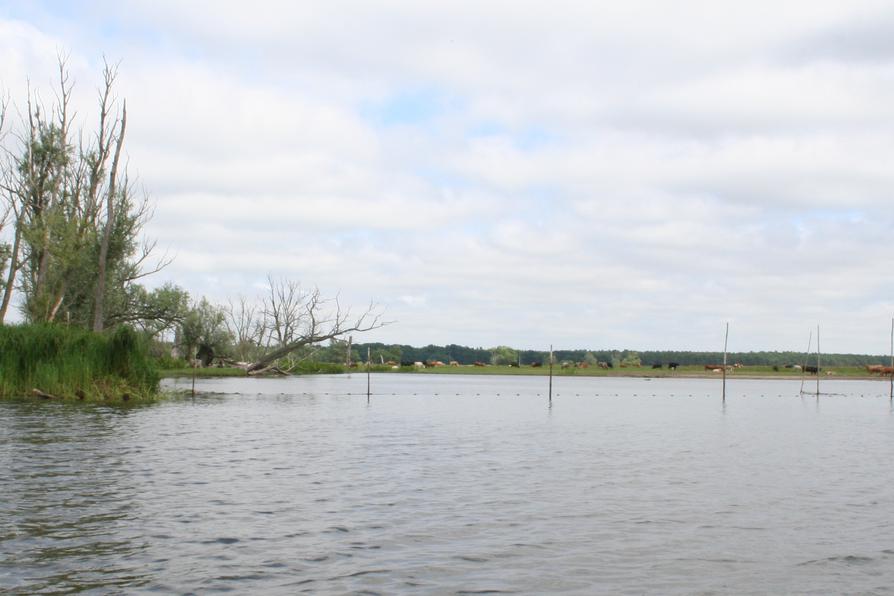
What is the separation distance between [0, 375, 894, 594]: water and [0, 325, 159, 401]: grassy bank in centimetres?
497

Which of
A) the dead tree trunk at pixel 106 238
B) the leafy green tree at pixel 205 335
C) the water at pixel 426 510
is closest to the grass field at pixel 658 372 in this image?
the leafy green tree at pixel 205 335

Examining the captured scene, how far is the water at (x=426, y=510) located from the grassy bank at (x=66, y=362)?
4966 mm

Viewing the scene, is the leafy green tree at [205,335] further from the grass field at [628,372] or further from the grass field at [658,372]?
the grass field at [658,372]

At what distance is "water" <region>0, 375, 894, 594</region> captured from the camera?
12.4 metres

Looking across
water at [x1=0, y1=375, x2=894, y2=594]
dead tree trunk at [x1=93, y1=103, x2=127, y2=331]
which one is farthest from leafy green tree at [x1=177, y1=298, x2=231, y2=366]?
water at [x1=0, y1=375, x2=894, y2=594]

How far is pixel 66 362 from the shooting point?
136 ft

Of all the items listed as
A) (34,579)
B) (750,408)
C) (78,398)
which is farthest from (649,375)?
(34,579)

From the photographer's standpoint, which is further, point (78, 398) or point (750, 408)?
point (750, 408)

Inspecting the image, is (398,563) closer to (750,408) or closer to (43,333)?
(43,333)

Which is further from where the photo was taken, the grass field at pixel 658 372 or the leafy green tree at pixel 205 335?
the grass field at pixel 658 372

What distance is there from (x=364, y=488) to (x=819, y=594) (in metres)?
10.9

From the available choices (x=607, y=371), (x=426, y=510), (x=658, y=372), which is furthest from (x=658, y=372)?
(x=426, y=510)

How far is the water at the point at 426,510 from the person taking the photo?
40.7 feet

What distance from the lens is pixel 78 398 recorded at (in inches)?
1645
